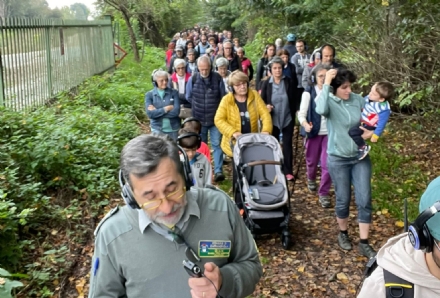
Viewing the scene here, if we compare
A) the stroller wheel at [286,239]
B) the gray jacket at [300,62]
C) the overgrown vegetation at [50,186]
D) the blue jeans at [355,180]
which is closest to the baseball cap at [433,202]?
the blue jeans at [355,180]

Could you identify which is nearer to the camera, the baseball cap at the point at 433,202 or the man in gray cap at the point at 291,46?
the baseball cap at the point at 433,202

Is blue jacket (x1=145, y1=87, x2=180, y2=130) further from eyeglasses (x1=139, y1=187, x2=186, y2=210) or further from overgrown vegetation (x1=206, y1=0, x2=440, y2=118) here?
eyeglasses (x1=139, y1=187, x2=186, y2=210)

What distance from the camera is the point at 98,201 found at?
651cm

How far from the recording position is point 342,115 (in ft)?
15.9

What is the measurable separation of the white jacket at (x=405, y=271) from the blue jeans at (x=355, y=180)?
2.94m

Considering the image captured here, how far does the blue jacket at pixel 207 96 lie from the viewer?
7586mm

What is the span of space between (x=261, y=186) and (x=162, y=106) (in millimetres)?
2694

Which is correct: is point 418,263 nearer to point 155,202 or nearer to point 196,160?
point 155,202

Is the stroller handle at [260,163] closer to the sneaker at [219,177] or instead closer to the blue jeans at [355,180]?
the blue jeans at [355,180]

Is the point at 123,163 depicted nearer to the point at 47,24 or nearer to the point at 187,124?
the point at 187,124

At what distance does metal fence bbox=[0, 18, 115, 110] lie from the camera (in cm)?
886

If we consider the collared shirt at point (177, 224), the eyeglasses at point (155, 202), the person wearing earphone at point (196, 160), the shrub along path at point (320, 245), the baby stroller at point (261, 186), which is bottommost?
the shrub along path at point (320, 245)

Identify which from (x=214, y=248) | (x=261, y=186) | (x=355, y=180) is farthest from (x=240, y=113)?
(x=214, y=248)

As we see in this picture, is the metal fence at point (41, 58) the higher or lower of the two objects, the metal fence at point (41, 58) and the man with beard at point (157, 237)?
the higher
